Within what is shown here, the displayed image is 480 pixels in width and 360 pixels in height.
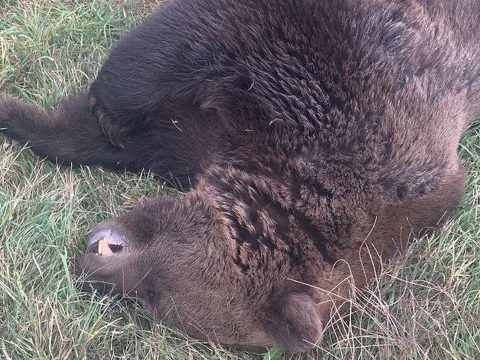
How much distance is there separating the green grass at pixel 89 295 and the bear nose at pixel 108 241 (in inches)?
9.4

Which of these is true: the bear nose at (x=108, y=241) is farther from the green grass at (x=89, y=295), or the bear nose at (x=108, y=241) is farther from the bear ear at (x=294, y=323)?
the bear ear at (x=294, y=323)

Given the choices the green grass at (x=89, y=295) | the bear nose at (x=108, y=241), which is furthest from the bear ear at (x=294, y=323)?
the bear nose at (x=108, y=241)

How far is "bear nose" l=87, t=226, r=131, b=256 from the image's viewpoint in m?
4.18

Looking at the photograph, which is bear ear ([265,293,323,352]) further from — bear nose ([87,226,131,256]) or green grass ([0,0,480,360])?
bear nose ([87,226,131,256])

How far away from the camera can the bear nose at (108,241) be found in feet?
13.7

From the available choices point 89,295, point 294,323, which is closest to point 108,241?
point 89,295

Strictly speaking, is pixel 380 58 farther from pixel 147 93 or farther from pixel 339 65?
pixel 147 93

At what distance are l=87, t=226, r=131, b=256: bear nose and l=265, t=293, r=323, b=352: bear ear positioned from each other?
3.24 feet

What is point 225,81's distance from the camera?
A: 4223 mm

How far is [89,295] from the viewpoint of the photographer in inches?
168

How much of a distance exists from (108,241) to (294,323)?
1248mm

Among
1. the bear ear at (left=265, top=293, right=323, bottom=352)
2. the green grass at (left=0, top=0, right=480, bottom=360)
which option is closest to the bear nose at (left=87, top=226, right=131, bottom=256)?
the green grass at (left=0, top=0, right=480, bottom=360)

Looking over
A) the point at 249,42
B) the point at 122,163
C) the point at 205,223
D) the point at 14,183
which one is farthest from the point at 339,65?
the point at 14,183

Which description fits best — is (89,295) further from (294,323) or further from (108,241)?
(294,323)
